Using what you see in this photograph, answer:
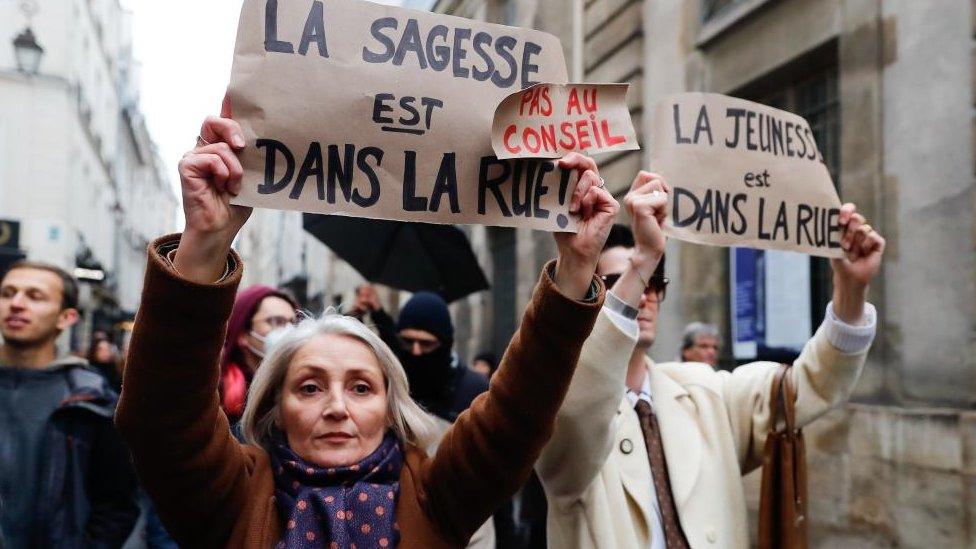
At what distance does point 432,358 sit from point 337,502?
96.5 inches

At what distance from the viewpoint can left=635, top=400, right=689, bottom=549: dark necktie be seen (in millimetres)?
2355

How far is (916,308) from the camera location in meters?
5.09

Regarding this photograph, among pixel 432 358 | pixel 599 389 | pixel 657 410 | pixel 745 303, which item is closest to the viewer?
pixel 599 389

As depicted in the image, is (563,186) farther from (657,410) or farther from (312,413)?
(657,410)

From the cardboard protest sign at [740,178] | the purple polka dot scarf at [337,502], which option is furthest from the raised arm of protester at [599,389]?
the purple polka dot scarf at [337,502]

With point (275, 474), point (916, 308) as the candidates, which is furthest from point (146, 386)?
point (916, 308)

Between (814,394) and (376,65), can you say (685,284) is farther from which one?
(376,65)

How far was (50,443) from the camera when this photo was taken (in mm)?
3002

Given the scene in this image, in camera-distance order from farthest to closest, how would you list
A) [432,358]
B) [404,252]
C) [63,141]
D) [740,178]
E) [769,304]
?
[63,141]
[769,304]
[404,252]
[432,358]
[740,178]

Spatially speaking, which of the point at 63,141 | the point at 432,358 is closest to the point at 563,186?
the point at 432,358

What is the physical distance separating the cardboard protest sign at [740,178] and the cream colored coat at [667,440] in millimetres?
360

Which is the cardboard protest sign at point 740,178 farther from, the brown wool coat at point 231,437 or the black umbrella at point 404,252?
the black umbrella at point 404,252

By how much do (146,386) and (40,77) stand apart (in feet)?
75.2

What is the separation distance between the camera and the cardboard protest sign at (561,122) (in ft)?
6.46
